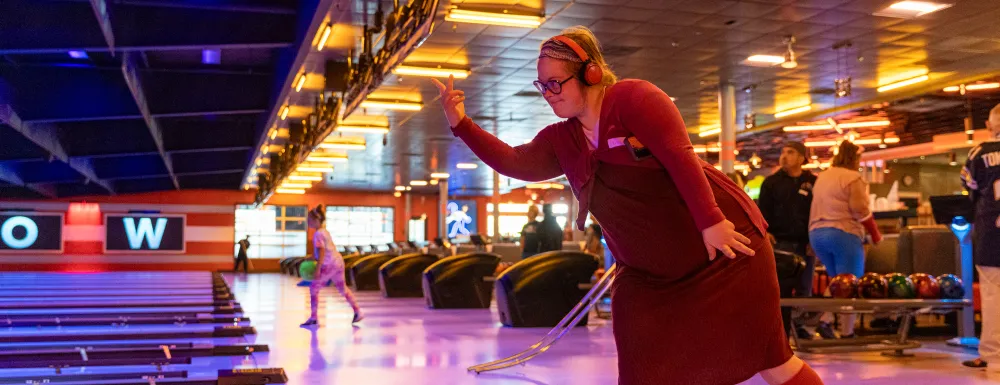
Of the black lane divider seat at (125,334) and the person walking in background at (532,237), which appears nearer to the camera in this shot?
the black lane divider seat at (125,334)

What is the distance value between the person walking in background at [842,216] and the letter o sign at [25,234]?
26599mm

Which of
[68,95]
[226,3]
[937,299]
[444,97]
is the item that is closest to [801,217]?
[937,299]

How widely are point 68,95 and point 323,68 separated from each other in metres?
3.46

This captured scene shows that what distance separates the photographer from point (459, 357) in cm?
573

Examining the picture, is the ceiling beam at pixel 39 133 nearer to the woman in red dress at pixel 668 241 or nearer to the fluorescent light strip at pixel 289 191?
the fluorescent light strip at pixel 289 191

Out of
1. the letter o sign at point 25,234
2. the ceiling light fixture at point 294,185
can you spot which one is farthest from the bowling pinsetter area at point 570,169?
the letter o sign at point 25,234

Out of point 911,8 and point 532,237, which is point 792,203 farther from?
point 911,8

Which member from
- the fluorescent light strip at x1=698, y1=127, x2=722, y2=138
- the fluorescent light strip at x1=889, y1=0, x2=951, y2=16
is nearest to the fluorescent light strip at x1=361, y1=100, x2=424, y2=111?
the fluorescent light strip at x1=698, y1=127, x2=722, y2=138

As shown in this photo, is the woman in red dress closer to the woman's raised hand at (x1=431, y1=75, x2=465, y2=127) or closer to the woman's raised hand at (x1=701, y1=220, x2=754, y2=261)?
the woman's raised hand at (x1=701, y1=220, x2=754, y2=261)

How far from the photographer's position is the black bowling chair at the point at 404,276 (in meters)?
13.1

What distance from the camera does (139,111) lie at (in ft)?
42.9

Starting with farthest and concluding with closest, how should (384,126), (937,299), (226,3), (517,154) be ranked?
1. (384,126)
2. (226,3)
3. (937,299)
4. (517,154)

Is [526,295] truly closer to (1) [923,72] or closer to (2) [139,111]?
(2) [139,111]

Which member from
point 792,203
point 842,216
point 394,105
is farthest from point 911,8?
point 394,105
